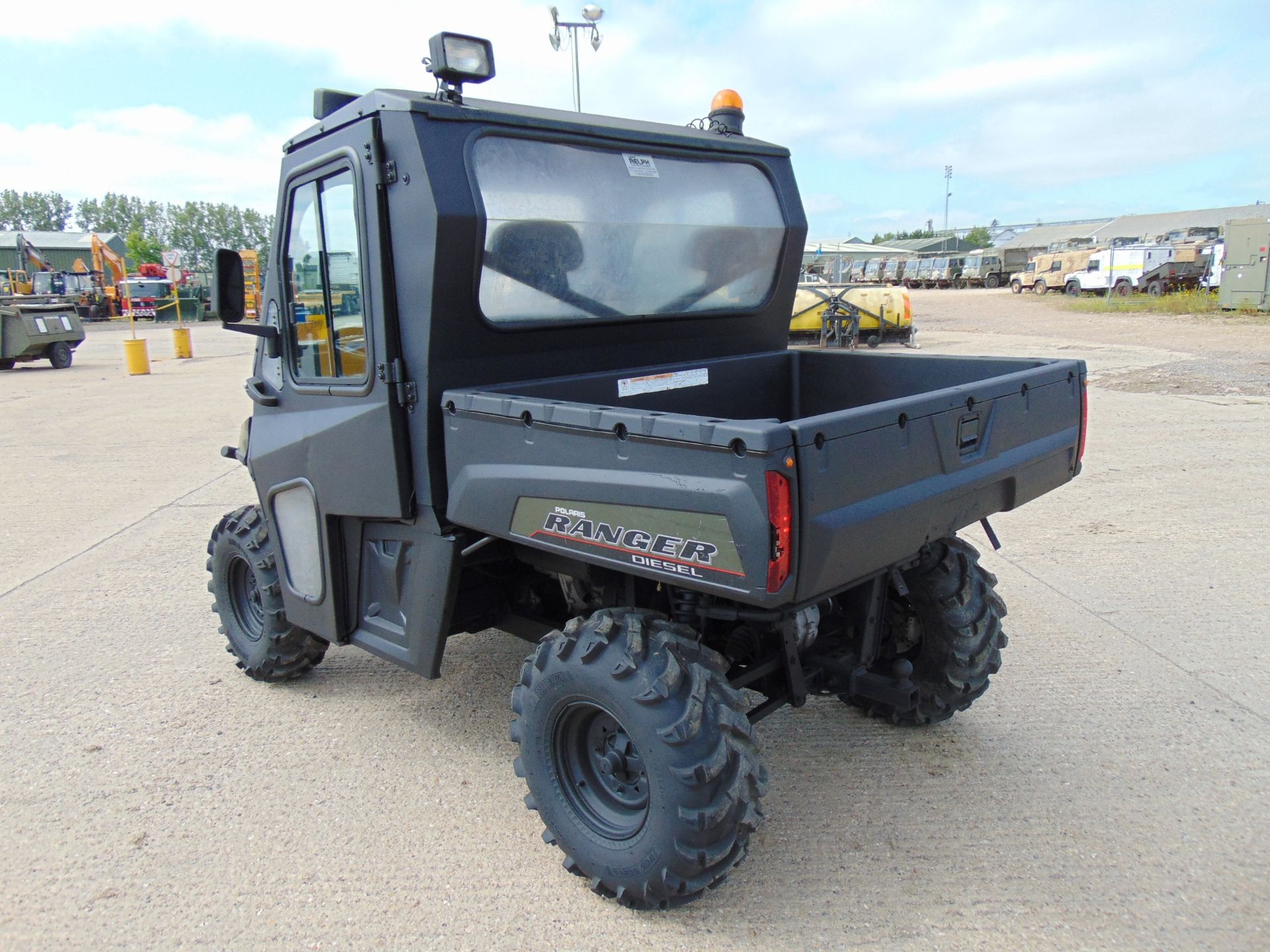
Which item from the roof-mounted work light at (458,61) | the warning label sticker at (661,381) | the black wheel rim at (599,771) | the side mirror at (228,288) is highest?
the roof-mounted work light at (458,61)

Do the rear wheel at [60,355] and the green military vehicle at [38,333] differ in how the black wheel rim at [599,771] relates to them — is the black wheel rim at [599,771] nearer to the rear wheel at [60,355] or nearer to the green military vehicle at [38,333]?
the green military vehicle at [38,333]

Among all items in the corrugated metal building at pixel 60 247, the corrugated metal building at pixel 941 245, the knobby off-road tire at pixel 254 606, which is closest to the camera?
the knobby off-road tire at pixel 254 606

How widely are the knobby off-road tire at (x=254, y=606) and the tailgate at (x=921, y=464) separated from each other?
249 cm

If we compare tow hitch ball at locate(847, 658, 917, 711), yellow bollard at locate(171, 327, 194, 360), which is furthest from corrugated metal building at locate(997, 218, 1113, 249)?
tow hitch ball at locate(847, 658, 917, 711)

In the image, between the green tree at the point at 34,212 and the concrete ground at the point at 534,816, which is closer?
the concrete ground at the point at 534,816

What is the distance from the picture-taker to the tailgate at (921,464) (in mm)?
2201

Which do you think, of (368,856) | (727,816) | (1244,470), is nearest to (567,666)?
(727,816)

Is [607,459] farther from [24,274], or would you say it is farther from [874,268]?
[874,268]

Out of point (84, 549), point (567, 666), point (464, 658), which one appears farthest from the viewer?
point (84, 549)

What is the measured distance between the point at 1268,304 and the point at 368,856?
90.9ft

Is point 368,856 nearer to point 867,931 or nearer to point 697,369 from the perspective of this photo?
point 867,931

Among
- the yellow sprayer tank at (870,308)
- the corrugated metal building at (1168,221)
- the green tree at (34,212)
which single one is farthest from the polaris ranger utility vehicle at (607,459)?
the green tree at (34,212)

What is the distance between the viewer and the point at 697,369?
3719 mm

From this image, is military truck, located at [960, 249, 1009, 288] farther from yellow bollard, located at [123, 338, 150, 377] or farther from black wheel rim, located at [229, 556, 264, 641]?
black wheel rim, located at [229, 556, 264, 641]
